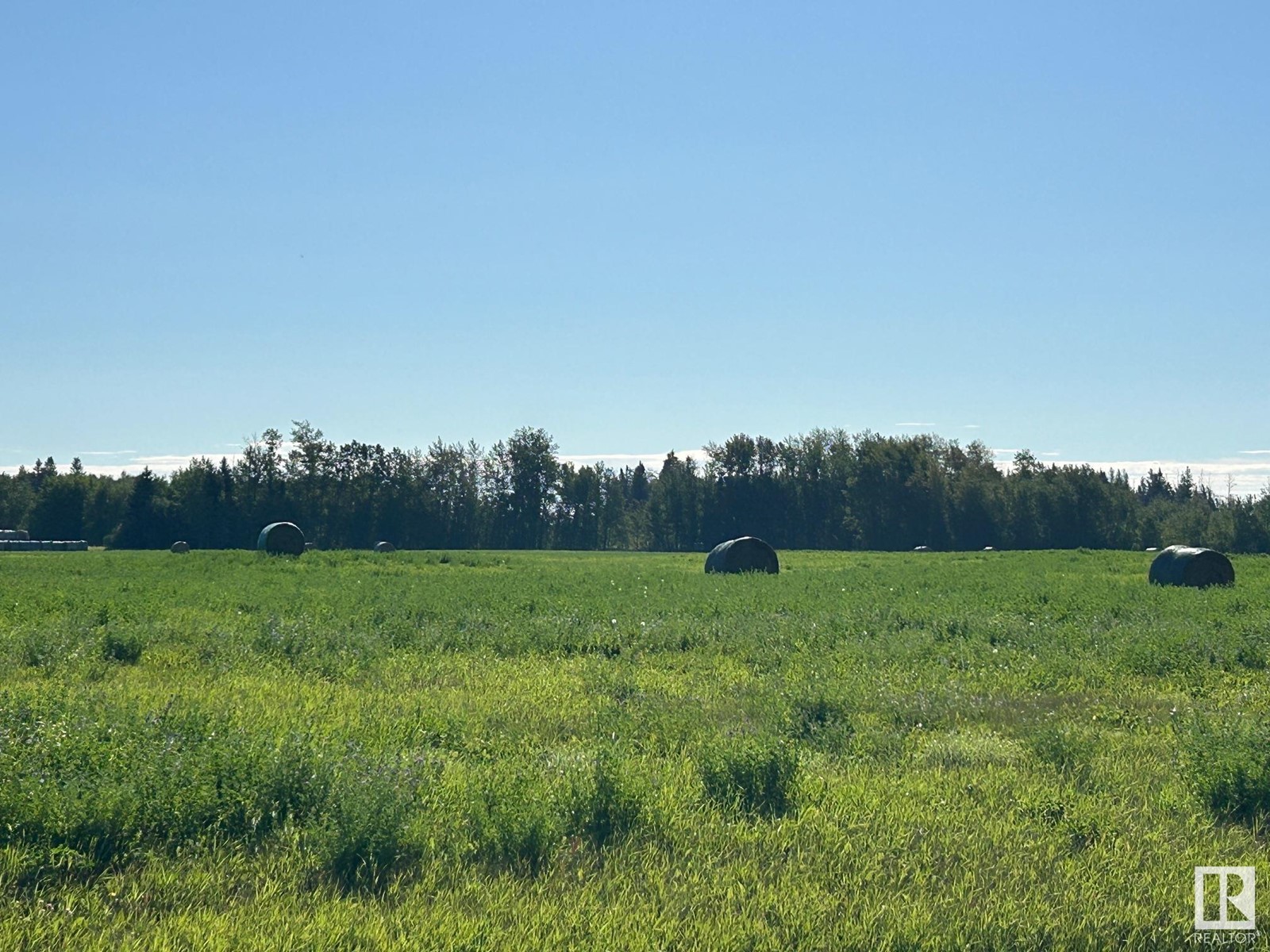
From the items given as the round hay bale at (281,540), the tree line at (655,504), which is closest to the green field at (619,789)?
the round hay bale at (281,540)

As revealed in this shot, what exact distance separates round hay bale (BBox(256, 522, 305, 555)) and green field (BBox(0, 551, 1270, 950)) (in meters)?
33.1

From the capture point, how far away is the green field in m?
5.43

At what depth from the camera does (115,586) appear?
25.8m

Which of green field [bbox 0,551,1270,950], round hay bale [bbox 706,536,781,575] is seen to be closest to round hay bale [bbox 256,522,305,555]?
round hay bale [bbox 706,536,781,575]

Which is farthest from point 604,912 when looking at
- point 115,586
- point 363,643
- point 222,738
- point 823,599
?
point 115,586

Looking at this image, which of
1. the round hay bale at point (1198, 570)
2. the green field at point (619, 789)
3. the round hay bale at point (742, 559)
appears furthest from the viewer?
the round hay bale at point (742, 559)

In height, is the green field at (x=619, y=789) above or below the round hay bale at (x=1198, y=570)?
below

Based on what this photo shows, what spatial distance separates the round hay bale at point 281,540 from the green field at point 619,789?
33.1 metres

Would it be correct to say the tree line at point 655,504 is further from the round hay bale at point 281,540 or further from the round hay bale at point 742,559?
the round hay bale at point 742,559

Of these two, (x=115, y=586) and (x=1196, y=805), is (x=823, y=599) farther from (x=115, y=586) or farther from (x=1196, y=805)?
(x=115, y=586)

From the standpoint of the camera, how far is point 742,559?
3662 cm

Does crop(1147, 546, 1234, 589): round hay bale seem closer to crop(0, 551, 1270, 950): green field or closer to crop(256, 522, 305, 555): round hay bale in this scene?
crop(0, 551, 1270, 950): green field

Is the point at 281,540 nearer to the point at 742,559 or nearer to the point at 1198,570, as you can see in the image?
the point at 742,559

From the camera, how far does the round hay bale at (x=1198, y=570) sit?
2656 cm
